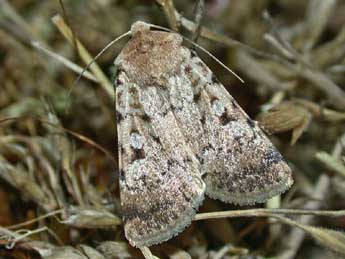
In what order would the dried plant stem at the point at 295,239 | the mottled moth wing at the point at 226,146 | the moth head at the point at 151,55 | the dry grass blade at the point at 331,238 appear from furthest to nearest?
1. the dried plant stem at the point at 295,239
2. the moth head at the point at 151,55
3. the mottled moth wing at the point at 226,146
4. the dry grass blade at the point at 331,238

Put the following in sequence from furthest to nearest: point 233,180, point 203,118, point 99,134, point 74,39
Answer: point 99,134 → point 74,39 → point 203,118 → point 233,180

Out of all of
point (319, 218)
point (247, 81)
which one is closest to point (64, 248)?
point (319, 218)

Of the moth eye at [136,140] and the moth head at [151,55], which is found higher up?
the moth head at [151,55]

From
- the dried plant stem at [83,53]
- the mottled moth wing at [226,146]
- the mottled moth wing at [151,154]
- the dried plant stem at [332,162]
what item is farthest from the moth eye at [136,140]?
the dried plant stem at [332,162]

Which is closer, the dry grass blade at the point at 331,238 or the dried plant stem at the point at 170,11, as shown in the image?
the dry grass blade at the point at 331,238

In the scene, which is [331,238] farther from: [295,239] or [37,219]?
[37,219]

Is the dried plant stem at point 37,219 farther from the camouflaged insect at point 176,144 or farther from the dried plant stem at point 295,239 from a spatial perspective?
the dried plant stem at point 295,239

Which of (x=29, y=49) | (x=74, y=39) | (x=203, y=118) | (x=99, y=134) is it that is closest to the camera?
(x=203, y=118)

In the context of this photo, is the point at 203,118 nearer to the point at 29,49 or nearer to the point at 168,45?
the point at 168,45
